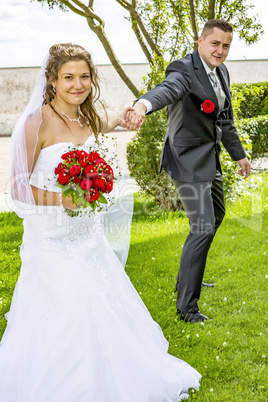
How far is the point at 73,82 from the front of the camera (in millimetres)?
2953

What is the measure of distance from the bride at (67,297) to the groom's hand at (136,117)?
0.06m

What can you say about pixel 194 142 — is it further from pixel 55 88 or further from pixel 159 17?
pixel 159 17

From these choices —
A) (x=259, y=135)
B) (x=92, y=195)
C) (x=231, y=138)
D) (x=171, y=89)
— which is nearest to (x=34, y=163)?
(x=92, y=195)

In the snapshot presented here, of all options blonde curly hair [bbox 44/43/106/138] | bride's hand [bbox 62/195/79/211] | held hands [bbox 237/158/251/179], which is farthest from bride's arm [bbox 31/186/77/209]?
held hands [bbox 237/158/251/179]

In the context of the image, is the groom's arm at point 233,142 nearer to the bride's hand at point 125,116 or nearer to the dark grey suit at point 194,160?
the dark grey suit at point 194,160

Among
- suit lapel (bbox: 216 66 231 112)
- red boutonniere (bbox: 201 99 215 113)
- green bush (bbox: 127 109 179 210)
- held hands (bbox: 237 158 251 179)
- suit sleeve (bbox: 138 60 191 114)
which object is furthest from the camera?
green bush (bbox: 127 109 179 210)

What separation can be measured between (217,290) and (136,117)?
7.62ft

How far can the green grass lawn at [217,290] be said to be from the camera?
3311mm

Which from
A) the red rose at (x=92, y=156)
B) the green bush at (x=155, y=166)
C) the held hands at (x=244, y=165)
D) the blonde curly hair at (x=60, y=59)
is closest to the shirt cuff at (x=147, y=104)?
the blonde curly hair at (x=60, y=59)

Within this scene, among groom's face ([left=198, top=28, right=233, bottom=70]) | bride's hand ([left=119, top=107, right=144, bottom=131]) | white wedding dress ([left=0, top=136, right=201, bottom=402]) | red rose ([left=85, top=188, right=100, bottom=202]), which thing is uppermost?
groom's face ([left=198, top=28, right=233, bottom=70])

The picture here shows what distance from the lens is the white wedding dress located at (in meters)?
2.66

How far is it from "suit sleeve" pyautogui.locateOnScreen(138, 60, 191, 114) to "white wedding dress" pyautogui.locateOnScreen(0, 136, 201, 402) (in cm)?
65

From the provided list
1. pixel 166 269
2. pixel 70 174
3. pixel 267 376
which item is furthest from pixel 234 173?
pixel 70 174

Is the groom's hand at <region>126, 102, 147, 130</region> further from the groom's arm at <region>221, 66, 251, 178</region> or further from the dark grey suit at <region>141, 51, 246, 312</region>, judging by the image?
the groom's arm at <region>221, 66, 251, 178</region>
